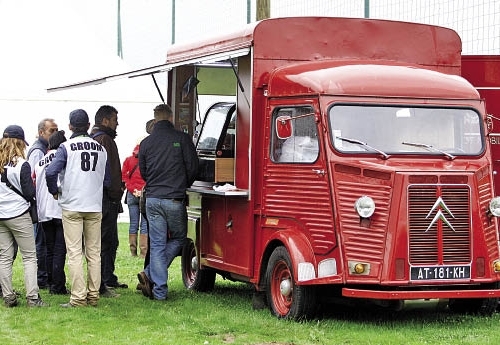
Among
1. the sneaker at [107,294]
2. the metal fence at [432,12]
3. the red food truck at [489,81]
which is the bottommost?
the sneaker at [107,294]

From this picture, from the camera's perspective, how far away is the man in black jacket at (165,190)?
11875 millimetres

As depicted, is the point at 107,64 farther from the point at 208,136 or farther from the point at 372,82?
the point at 372,82

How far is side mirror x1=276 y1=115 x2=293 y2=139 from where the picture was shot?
10.5 metres

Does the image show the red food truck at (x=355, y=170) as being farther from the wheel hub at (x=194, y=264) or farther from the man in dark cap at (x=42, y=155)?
the man in dark cap at (x=42, y=155)

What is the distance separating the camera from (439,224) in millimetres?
9914

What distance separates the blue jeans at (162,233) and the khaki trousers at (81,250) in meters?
0.64

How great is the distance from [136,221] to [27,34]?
7728 millimetres

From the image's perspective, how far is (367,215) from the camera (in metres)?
9.79

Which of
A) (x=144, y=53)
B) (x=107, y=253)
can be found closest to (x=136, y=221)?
(x=107, y=253)

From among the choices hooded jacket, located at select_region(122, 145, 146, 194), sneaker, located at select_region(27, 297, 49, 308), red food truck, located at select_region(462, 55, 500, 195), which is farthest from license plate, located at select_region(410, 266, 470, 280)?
hooded jacket, located at select_region(122, 145, 146, 194)

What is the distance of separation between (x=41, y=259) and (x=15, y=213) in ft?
7.63

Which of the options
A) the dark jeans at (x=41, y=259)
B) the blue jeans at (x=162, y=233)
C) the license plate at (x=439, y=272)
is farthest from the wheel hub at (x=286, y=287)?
the dark jeans at (x=41, y=259)

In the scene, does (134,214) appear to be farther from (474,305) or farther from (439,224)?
(439,224)

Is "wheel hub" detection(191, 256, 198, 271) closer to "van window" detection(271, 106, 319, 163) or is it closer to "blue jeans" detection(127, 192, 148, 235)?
"van window" detection(271, 106, 319, 163)
